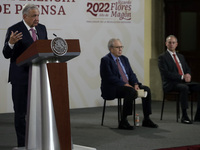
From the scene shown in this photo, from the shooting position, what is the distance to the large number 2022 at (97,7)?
8.99 meters

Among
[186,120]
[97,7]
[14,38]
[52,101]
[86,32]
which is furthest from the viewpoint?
[97,7]

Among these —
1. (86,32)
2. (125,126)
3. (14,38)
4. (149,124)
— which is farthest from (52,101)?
(86,32)

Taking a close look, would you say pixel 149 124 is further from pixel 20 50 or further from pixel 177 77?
pixel 20 50

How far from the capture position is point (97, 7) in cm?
907

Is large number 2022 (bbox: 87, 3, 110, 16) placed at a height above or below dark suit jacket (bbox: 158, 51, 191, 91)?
above

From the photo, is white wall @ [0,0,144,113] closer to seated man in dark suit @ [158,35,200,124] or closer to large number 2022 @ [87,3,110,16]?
large number 2022 @ [87,3,110,16]

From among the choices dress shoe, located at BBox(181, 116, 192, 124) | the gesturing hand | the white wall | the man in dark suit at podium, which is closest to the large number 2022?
the white wall

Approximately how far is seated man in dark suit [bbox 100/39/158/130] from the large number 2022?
7.84ft

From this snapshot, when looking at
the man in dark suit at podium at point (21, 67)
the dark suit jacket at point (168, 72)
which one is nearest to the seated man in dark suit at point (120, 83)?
the dark suit jacket at point (168, 72)

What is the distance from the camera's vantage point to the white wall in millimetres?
8250

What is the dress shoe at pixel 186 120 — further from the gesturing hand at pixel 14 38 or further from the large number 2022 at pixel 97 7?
the gesturing hand at pixel 14 38

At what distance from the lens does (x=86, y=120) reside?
7402 mm

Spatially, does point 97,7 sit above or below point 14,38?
above

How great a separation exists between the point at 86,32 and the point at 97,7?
0.53 metres
